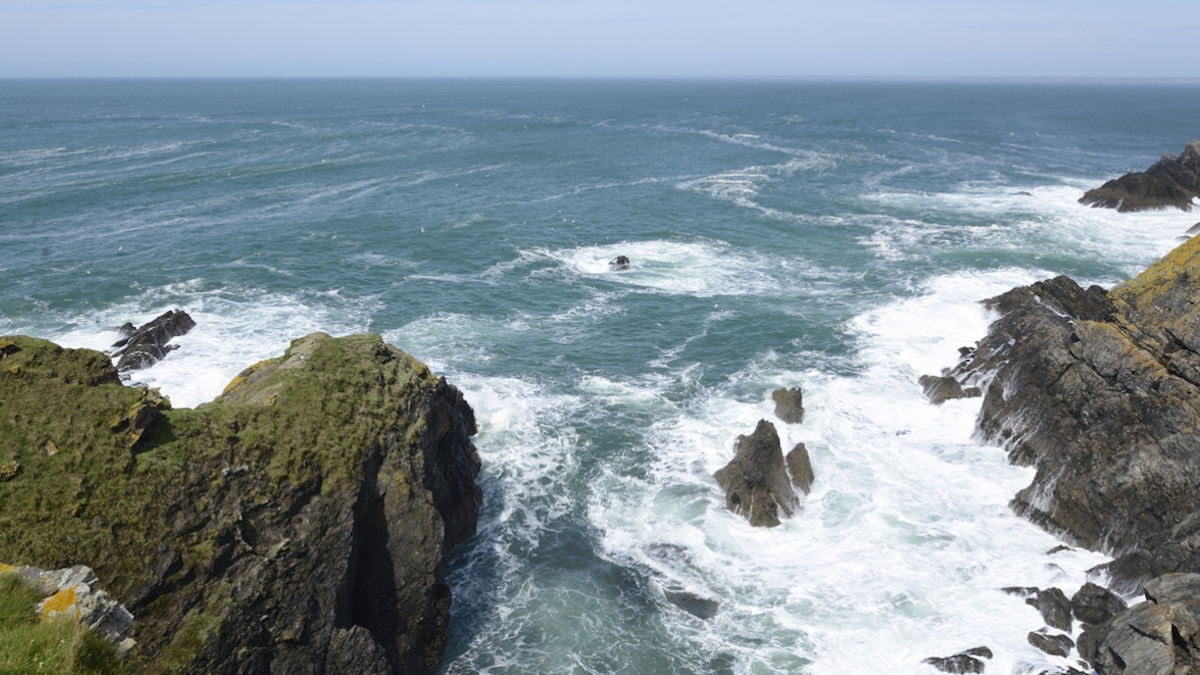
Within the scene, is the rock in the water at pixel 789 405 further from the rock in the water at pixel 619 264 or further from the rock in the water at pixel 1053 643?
the rock in the water at pixel 619 264

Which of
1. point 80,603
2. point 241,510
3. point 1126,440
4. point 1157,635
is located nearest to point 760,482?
point 1157,635

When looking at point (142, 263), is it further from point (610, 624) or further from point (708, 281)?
point (610, 624)

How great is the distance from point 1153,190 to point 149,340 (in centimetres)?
9499

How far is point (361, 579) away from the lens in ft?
75.2

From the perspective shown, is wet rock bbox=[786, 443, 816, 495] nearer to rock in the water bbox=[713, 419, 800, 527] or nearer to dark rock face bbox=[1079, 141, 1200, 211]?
rock in the water bbox=[713, 419, 800, 527]

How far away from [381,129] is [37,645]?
150959 mm

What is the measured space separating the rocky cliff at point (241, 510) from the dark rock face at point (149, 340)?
2157 cm

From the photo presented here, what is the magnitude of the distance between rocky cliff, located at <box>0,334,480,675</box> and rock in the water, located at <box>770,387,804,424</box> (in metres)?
19.9

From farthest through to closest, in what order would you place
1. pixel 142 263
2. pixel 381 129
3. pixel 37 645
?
pixel 381 129, pixel 142 263, pixel 37 645

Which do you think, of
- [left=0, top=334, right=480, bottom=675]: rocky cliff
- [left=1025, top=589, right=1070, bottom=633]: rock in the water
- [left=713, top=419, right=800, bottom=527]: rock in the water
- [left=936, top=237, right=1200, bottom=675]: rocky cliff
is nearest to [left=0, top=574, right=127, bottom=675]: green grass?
[left=0, top=334, right=480, bottom=675]: rocky cliff

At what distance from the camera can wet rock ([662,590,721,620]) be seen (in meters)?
26.2

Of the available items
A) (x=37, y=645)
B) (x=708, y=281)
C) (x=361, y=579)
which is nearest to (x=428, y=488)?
(x=361, y=579)

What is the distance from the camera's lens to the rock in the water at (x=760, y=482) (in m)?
31.0

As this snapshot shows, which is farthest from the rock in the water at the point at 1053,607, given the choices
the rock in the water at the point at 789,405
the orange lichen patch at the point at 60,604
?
the orange lichen patch at the point at 60,604
